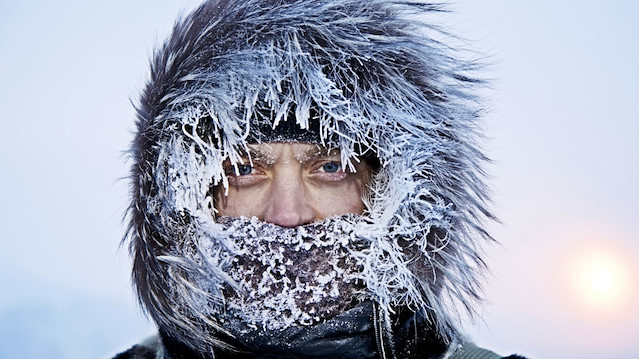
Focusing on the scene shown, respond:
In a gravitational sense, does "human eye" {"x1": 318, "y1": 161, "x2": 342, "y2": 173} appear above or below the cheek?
above

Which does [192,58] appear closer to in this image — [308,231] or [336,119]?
[336,119]

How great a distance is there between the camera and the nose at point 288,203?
1.70 m

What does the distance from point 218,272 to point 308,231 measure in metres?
0.24

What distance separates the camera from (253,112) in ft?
5.65

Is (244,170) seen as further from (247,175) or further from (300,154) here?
(300,154)

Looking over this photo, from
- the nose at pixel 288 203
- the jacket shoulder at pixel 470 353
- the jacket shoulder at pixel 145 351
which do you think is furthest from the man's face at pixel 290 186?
the jacket shoulder at pixel 145 351

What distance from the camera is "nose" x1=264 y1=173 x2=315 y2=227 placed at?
5.57 feet

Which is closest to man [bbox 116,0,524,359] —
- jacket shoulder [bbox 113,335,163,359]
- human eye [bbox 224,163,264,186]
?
human eye [bbox 224,163,264,186]

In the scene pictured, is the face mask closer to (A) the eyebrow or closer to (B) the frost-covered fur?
(B) the frost-covered fur

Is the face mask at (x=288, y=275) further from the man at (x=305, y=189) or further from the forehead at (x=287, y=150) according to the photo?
the forehead at (x=287, y=150)

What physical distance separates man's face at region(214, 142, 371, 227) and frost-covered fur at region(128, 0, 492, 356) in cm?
5

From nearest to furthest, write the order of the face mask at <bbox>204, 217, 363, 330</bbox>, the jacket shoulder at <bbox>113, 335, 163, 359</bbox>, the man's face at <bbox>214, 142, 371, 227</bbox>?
1. the face mask at <bbox>204, 217, 363, 330</bbox>
2. the man's face at <bbox>214, 142, 371, 227</bbox>
3. the jacket shoulder at <bbox>113, 335, 163, 359</bbox>

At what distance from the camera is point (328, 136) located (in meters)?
1.75

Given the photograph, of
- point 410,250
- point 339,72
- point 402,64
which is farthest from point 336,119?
point 410,250
